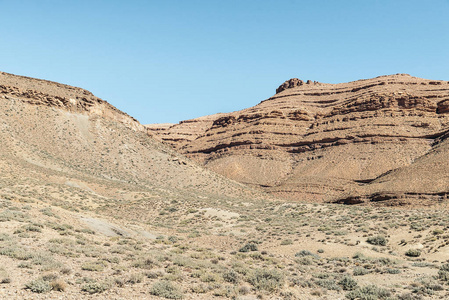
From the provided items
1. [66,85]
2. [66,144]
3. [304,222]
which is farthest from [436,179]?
[66,85]

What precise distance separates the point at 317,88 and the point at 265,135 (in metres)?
37.8

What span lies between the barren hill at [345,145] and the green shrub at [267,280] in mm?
37750

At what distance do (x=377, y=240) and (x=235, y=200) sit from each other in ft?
84.7

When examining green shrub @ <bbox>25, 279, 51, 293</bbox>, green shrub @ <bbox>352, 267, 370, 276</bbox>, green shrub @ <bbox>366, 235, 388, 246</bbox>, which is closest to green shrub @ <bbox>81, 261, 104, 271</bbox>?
green shrub @ <bbox>25, 279, 51, 293</bbox>

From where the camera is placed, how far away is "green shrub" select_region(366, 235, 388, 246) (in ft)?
69.4

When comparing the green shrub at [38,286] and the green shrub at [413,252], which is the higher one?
the green shrub at [38,286]

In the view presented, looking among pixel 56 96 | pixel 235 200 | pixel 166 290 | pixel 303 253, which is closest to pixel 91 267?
pixel 166 290

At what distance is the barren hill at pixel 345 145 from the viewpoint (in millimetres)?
51031

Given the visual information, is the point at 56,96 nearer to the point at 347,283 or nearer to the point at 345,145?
the point at 345,145

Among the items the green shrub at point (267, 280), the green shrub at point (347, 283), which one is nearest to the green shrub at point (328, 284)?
the green shrub at point (347, 283)

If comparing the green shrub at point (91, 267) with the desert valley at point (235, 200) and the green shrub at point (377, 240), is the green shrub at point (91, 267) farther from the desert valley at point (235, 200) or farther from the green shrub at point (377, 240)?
the green shrub at point (377, 240)

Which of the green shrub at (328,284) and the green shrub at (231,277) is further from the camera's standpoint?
the green shrub at (328,284)

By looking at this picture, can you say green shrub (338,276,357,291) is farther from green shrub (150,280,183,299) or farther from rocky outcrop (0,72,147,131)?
rocky outcrop (0,72,147,131)

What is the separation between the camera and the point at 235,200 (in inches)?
1805
